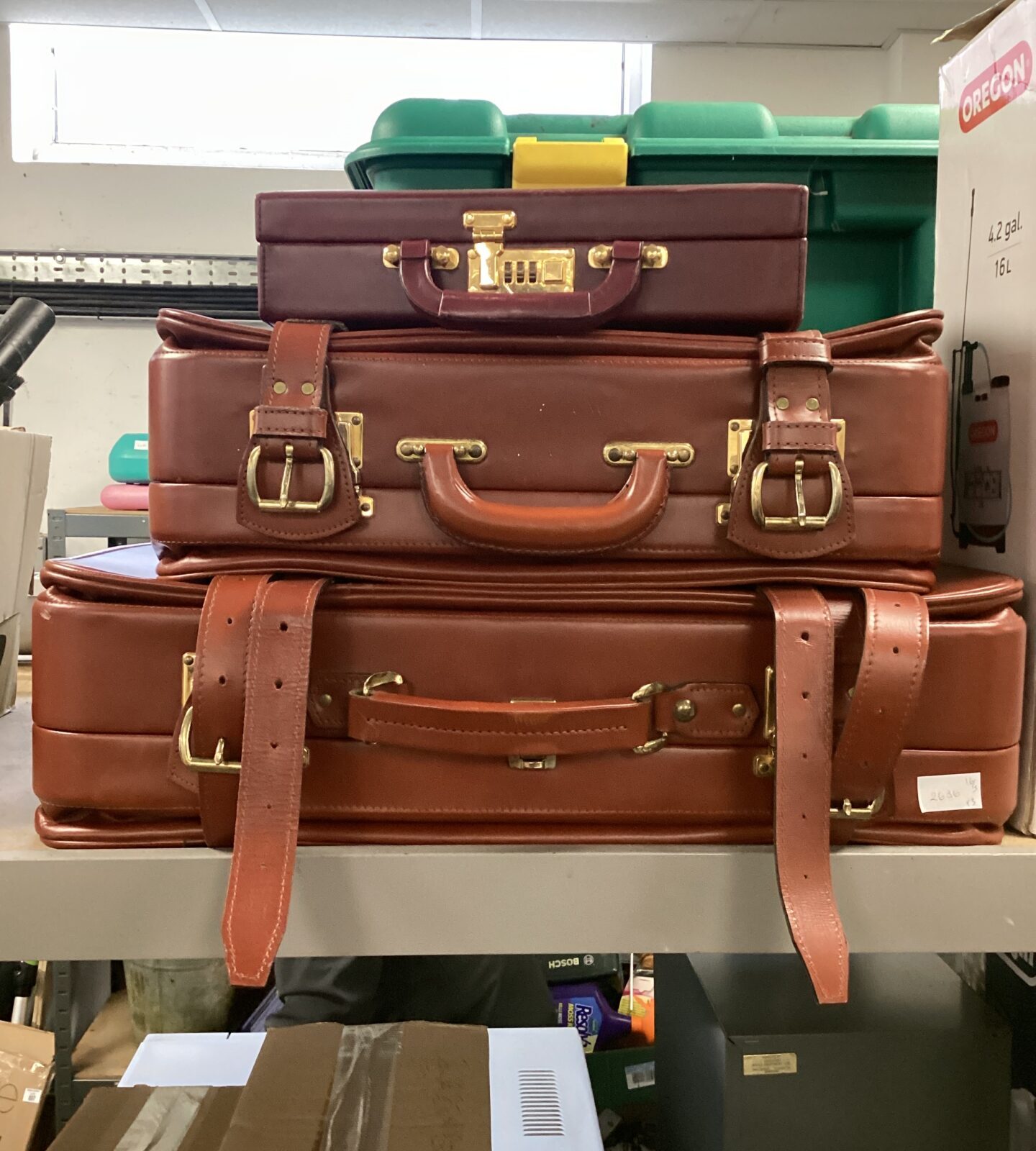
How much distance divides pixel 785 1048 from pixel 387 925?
1.82ft

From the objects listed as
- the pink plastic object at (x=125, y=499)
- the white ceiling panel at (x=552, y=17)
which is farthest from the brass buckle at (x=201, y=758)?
the white ceiling panel at (x=552, y=17)

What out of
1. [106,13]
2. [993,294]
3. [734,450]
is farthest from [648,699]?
[106,13]

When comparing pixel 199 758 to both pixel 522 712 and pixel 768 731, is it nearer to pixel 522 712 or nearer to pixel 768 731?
pixel 522 712

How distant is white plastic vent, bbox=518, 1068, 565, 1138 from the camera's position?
2.72 ft

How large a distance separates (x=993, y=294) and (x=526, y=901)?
60 cm

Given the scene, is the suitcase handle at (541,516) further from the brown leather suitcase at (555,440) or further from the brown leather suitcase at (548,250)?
the brown leather suitcase at (548,250)

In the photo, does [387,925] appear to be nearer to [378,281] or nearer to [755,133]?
[378,281]

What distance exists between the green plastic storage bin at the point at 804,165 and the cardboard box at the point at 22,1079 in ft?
4.25

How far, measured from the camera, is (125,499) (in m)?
1.79

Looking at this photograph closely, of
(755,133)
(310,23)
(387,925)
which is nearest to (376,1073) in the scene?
(387,925)

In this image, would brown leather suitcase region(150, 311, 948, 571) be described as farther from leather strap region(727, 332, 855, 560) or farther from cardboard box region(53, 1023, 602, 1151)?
cardboard box region(53, 1023, 602, 1151)

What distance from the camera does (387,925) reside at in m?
0.56

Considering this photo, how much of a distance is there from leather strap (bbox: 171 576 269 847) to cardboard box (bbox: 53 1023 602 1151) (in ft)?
1.22

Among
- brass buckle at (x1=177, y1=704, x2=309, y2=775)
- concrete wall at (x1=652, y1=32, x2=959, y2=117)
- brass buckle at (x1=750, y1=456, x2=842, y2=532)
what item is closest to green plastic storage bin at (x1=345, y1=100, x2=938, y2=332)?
brass buckle at (x1=750, y1=456, x2=842, y2=532)
